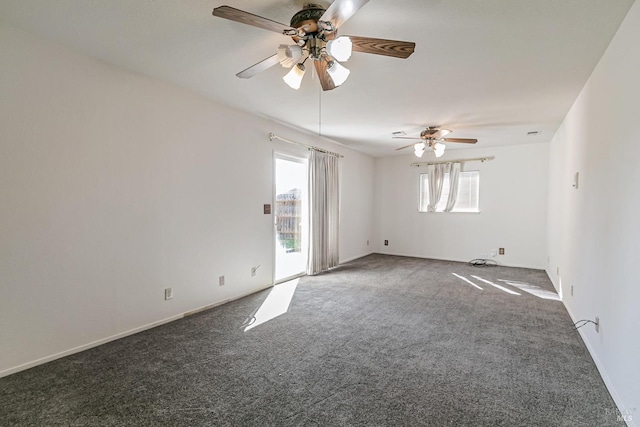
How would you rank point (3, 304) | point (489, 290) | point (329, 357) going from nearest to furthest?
point (3, 304), point (329, 357), point (489, 290)

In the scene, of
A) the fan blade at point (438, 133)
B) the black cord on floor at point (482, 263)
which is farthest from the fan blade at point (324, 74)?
the black cord on floor at point (482, 263)

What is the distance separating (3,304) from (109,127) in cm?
157

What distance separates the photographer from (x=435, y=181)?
6934 mm

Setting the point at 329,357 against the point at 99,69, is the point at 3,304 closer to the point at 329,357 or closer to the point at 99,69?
the point at 99,69

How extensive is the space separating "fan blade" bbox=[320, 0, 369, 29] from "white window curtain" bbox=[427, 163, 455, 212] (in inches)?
224

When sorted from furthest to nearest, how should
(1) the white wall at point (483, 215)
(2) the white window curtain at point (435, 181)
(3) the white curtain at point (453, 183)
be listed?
(2) the white window curtain at point (435, 181) → (3) the white curtain at point (453, 183) → (1) the white wall at point (483, 215)

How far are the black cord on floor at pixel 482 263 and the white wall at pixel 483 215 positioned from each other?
9 centimetres

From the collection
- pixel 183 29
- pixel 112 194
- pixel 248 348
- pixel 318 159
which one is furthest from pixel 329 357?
pixel 318 159

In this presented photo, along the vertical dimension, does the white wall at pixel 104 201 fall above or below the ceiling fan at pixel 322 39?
below

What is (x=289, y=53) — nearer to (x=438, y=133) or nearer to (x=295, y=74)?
(x=295, y=74)

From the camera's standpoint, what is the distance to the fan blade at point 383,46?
1852 millimetres

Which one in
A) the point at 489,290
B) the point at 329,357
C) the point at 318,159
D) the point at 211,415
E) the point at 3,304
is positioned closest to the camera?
the point at 211,415

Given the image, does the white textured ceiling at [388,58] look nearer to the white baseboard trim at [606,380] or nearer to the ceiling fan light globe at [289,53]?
the ceiling fan light globe at [289,53]

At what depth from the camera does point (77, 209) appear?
2576mm
